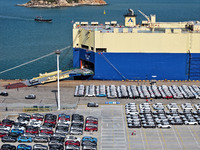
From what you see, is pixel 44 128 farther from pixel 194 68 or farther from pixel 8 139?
pixel 194 68

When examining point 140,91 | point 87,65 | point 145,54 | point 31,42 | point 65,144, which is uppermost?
point 145,54

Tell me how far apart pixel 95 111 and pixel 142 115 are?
752 centimetres

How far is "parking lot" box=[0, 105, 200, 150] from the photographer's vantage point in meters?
43.3

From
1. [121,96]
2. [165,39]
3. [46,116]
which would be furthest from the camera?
[165,39]

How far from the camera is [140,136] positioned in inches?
1793

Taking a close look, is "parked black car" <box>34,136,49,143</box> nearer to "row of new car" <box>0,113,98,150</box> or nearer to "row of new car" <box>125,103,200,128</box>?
"row of new car" <box>0,113,98,150</box>

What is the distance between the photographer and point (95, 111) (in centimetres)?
5256

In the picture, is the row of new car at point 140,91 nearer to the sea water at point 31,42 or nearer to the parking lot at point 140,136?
the parking lot at point 140,136

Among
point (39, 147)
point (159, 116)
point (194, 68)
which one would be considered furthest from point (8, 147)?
point (194, 68)

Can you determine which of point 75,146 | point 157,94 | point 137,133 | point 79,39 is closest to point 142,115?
point 137,133

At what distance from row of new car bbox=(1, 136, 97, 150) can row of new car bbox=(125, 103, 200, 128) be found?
24.4 ft

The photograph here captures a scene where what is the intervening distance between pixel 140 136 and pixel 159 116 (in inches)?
247

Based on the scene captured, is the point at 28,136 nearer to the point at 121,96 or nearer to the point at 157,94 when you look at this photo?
the point at 121,96

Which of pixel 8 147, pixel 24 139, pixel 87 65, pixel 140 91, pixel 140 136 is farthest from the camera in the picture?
pixel 87 65
